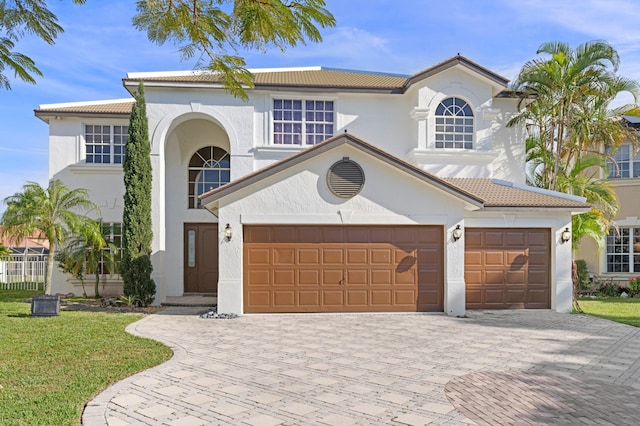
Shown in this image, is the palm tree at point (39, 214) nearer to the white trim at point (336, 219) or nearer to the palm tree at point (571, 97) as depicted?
the white trim at point (336, 219)

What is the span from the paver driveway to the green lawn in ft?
6.48

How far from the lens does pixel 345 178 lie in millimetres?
13586

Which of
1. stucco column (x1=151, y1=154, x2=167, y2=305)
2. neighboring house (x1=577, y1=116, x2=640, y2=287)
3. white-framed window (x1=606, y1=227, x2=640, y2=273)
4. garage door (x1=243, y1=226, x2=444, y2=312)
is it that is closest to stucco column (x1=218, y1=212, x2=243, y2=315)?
garage door (x1=243, y1=226, x2=444, y2=312)

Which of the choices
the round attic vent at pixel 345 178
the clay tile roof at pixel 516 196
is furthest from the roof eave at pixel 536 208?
the round attic vent at pixel 345 178

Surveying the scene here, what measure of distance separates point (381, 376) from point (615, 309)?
12371 mm

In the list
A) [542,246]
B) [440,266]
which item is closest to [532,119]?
[542,246]

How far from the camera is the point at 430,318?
42.7ft

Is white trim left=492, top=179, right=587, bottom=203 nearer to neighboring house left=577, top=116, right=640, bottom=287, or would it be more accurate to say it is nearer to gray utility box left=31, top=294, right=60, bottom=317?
neighboring house left=577, top=116, right=640, bottom=287

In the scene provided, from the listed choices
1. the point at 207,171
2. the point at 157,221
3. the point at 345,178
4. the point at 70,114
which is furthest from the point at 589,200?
the point at 70,114

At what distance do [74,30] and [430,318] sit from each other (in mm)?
10824

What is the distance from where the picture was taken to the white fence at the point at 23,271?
69.2 ft

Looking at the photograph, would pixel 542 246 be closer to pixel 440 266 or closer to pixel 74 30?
pixel 440 266

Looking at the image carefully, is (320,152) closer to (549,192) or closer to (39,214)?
(549,192)

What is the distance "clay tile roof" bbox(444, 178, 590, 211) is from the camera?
1412 centimetres
